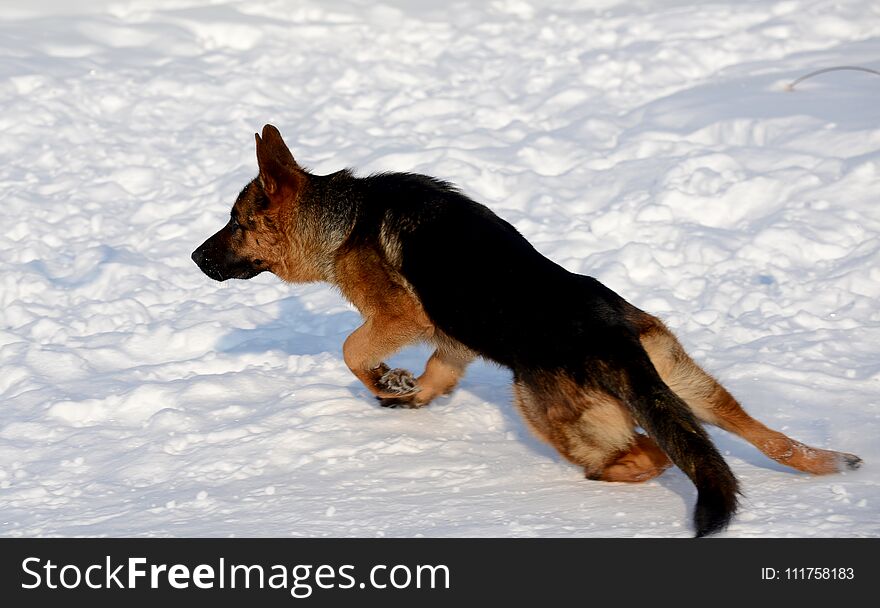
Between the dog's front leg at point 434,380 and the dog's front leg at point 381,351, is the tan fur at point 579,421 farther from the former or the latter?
the dog's front leg at point 434,380

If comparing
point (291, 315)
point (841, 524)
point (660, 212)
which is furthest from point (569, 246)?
point (841, 524)

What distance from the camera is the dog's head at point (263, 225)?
6.32 meters

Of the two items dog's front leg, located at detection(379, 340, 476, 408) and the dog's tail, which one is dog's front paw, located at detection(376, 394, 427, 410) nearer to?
dog's front leg, located at detection(379, 340, 476, 408)

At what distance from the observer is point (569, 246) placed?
8250mm

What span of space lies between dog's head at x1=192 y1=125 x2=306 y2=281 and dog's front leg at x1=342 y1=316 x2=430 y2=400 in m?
0.87

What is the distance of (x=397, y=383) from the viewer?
20.0 ft

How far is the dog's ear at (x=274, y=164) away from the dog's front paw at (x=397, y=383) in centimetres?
131

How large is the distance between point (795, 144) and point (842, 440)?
4.77m

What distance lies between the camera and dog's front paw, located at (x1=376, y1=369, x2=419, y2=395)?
6.11 metres

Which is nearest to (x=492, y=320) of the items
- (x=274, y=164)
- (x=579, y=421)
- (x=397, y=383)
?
(x=579, y=421)

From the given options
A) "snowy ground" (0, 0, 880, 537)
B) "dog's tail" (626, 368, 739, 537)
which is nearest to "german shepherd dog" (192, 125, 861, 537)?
"dog's tail" (626, 368, 739, 537)

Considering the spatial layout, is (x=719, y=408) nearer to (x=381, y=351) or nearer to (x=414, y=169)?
(x=381, y=351)

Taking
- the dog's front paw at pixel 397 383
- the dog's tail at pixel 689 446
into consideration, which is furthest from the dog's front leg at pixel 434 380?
the dog's tail at pixel 689 446

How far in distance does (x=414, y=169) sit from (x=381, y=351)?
423 centimetres
